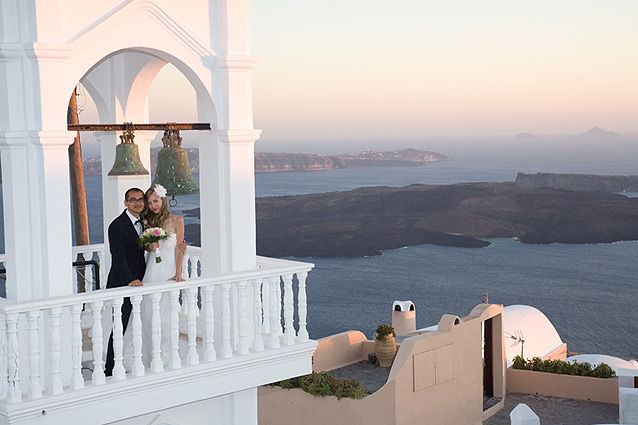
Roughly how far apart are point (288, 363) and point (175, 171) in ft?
6.70

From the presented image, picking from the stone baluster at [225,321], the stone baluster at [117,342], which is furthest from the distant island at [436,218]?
the stone baluster at [117,342]

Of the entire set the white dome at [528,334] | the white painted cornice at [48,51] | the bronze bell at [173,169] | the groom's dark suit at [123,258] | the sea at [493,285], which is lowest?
the sea at [493,285]

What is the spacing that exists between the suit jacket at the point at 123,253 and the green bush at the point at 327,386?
21.5 ft

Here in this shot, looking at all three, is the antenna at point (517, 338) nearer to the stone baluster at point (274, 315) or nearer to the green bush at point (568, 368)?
the green bush at point (568, 368)

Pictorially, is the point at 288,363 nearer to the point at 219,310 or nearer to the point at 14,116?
the point at 219,310

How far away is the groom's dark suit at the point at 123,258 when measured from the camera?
7266mm

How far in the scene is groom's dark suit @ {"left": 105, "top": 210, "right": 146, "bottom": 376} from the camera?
23.8 feet

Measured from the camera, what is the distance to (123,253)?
7.32 metres

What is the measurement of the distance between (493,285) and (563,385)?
2435 inches

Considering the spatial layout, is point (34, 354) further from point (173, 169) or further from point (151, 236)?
point (173, 169)

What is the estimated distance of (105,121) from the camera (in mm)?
8594

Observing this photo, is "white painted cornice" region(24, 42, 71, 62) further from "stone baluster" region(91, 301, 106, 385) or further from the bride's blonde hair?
"stone baluster" region(91, 301, 106, 385)

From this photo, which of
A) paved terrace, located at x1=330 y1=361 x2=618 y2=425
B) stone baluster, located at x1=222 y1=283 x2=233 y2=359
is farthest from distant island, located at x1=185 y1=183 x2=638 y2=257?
stone baluster, located at x1=222 y1=283 x2=233 y2=359

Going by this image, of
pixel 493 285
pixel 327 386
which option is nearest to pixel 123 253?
pixel 327 386
